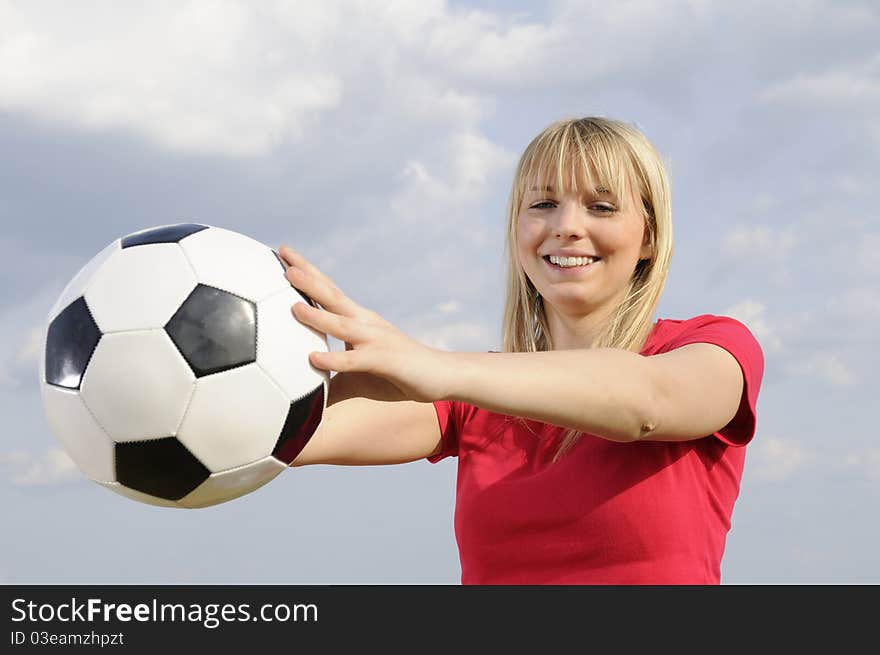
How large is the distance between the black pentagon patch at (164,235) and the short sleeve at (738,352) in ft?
6.72

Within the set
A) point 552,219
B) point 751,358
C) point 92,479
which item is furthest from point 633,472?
point 92,479

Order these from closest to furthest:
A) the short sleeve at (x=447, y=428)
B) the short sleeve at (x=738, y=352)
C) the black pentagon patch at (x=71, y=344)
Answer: the black pentagon patch at (x=71, y=344) → the short sleeve at (x=738, y=352) → the short sleeve at (x=447, y=428)

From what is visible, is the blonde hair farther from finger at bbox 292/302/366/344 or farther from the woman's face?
finger at bbox 292/302/366/344

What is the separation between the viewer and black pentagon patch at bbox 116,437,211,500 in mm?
3441

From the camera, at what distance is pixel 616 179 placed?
15.3 feet

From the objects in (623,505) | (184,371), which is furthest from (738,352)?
(184,371)

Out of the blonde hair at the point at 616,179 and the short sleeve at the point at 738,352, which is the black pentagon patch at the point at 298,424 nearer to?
the blonde hair at the point at 616,179

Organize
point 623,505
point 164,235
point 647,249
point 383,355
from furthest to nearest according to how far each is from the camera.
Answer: point 647,249
point 623,505
point 164,235
point 383,355

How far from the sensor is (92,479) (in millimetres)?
3715

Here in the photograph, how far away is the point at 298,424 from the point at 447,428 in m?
1.61

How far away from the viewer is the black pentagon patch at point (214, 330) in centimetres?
338

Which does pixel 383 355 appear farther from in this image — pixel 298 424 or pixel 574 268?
pixel 574 268

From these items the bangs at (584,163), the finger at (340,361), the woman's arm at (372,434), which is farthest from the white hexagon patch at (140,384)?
the bangs at (584,163)

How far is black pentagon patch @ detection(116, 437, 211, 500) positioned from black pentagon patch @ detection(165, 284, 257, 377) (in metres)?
0.31
